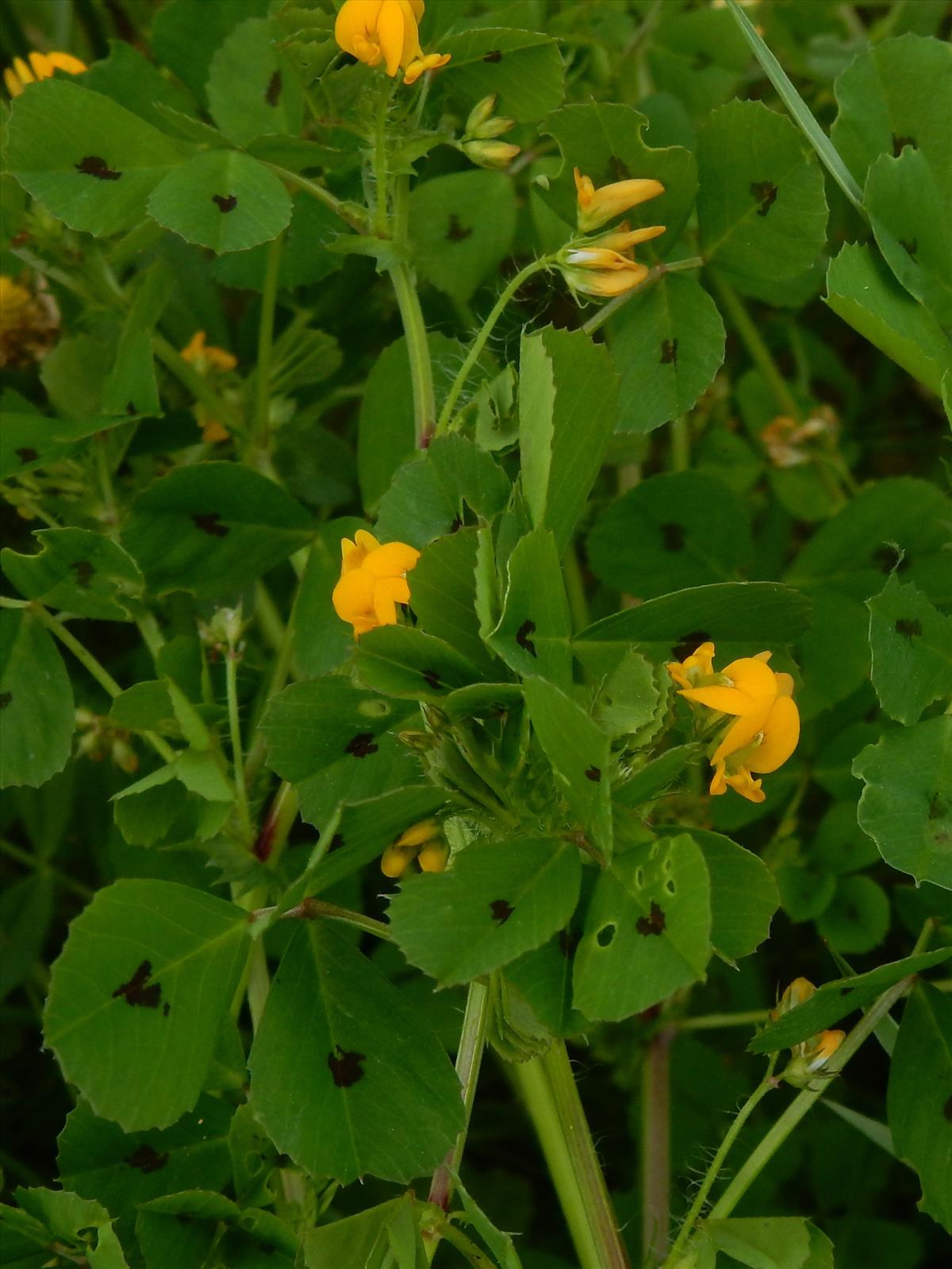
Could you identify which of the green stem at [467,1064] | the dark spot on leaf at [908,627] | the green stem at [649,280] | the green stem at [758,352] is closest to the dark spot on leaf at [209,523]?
the green stem at [649,280]

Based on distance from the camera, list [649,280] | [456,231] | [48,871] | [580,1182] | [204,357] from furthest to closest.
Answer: [48,871] → [204,357] → [456,231] → [649,280] → [580,1182]

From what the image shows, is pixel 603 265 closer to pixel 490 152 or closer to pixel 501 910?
pixel 490 152

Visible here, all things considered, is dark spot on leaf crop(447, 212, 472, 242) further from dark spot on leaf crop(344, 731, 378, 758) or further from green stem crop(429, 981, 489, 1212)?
green stem crop(429, 981, 489, 1212)

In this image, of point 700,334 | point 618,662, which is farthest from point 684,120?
point 618,662

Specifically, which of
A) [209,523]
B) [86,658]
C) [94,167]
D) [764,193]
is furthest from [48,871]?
[764,193]

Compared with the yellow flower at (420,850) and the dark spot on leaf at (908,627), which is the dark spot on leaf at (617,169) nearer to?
the dark spot on leaf at (908,627)

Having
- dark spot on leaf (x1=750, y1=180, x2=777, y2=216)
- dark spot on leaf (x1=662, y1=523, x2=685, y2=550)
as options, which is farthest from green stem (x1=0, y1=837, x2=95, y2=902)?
dark spot on leaf (x1=750, y1=180, x2=777, y2=216)
